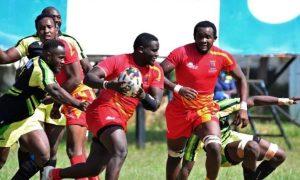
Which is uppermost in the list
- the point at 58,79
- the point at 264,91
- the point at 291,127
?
the point at 58,79

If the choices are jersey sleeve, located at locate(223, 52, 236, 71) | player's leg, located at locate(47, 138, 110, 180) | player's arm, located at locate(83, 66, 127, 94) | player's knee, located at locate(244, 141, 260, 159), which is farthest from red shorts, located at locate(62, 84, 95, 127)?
player's knee, located at locate(244, 141, 260, 159)

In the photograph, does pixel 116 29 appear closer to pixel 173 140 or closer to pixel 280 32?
pixel 280 32

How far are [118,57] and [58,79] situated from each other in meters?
1.30

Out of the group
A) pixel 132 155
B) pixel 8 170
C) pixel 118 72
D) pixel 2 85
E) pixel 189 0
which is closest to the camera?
pixel 118 72

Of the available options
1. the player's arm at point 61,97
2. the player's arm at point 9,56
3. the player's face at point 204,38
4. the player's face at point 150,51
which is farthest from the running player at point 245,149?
the player's arm at point 9,56

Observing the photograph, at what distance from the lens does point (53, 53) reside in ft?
29.9

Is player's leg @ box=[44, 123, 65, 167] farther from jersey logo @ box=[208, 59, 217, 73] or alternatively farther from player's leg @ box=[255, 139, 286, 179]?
player's leg @ box=[255, 139, 286, 179]

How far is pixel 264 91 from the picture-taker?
1772cm

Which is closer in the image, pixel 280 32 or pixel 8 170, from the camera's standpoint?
pixel 8 170

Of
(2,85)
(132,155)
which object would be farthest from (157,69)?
(2,85)

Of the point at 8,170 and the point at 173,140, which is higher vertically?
the point at 173,140

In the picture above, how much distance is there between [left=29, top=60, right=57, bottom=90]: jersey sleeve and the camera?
352 inches

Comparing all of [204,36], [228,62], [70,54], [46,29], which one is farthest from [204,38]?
[46,29]

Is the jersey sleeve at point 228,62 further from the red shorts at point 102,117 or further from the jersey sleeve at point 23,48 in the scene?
the jersey sleeve at point 23,48
